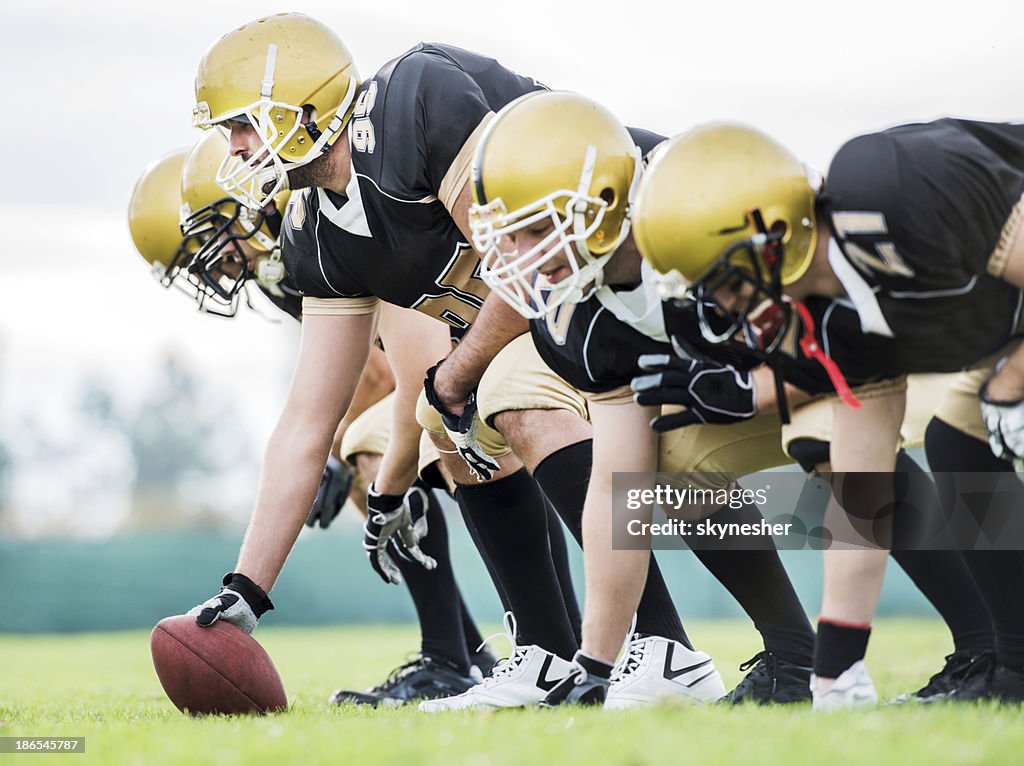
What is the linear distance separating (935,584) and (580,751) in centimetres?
162

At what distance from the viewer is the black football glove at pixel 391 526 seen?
14.7 ft

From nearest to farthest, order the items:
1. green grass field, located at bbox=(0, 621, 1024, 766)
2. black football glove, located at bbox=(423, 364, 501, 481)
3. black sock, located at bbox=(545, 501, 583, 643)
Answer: green grass field, located at bbox=(0, 621, 1024, 766), black football glove, located at bbox=(423, 364, 501, 481), black sock, located at bbox=(545, 501, 583, 643)

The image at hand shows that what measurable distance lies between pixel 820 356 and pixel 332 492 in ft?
10.3

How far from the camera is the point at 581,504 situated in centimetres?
347

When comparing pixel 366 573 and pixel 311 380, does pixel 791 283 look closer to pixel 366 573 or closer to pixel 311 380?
pixel 311 380

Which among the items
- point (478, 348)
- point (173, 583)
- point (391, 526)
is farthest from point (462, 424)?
point (173, 583)

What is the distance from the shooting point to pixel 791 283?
274 centimetres

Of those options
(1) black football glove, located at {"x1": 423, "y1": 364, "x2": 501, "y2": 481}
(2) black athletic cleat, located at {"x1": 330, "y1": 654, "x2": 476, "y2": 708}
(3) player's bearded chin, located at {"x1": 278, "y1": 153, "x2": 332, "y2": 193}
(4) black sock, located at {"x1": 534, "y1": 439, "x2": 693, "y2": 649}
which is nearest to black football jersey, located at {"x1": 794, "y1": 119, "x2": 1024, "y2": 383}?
(4) black sock, located at {"x1": 534, "y1": 439, "x2": 693, "y2": 649}

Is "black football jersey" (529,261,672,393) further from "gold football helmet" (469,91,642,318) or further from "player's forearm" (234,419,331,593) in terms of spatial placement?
"player's forearm" (234,419,331,593)

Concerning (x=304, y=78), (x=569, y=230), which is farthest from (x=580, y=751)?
(x=304, y=78)

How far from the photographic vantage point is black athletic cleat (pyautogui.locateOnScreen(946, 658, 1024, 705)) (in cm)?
303

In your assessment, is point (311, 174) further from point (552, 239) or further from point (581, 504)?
point (581, 504)

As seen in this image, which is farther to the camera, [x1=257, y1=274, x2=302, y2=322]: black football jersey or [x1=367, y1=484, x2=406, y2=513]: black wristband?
[x1=257, y1=274, x2=302, y2=322]: black football jersey

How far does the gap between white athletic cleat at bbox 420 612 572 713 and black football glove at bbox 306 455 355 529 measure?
1916 millimetres
